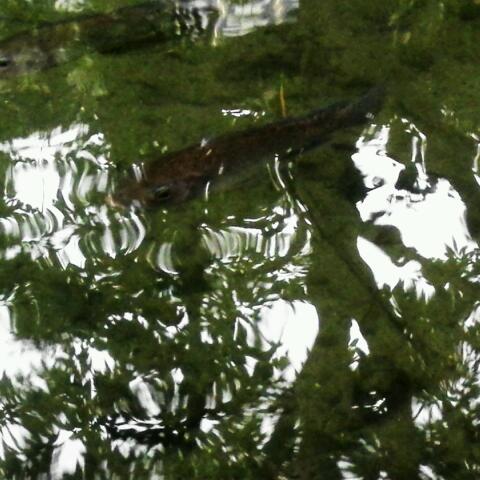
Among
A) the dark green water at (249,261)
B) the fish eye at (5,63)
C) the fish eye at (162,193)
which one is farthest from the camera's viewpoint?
the fish eye at (5,63)

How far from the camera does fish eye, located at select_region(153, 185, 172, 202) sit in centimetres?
318

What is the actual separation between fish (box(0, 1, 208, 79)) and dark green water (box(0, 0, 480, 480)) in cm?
2

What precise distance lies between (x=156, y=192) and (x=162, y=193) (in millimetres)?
25

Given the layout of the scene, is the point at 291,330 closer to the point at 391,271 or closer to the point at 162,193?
the point at 391,271

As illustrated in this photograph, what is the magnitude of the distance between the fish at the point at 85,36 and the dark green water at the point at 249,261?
0.02 metres

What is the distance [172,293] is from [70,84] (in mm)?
1352

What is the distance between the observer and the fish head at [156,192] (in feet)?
10.4

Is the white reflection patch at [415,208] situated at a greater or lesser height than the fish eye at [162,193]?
lesser

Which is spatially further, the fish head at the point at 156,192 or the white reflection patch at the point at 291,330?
the fish head at the point at 156,192

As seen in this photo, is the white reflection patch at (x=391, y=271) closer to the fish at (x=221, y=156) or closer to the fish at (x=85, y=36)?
the fish at (x=221, y=156)

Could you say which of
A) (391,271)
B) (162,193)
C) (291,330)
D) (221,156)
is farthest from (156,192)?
(391,271)

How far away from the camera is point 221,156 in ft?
10.6

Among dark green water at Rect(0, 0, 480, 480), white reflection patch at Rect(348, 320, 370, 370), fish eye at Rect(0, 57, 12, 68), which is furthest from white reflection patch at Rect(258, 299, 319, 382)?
fish eye at Rect(0, 57, 12, 68)

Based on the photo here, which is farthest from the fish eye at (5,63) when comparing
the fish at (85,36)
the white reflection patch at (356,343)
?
the white reflection patch at (356,343)
